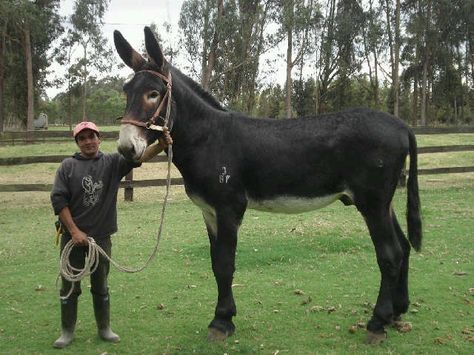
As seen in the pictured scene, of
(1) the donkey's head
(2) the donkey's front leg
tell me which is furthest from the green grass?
(1) the donkey's head

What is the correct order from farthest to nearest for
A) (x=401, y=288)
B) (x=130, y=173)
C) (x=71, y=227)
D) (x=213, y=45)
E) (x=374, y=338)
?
(x=213, y=45) < (x=130, y=173) < (x=401, y=288) < (x=374, y=338) < (x=71, y=227)

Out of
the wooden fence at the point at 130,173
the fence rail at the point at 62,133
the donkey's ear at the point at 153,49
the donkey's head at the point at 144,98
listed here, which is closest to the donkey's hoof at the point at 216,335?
the donkey's head at the point at 144,98

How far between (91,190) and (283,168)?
1.82 meters

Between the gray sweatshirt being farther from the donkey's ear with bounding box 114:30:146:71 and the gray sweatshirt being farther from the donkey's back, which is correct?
the donkey's back

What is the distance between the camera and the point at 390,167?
443 centimetres

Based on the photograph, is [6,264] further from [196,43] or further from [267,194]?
[196,43]

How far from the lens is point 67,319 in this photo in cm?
447

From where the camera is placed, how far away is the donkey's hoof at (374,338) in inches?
174

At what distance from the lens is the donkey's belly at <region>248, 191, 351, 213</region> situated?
4.56 meters

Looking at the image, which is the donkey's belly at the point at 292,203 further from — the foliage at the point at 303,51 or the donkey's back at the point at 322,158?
the foliage at the point at 303,51

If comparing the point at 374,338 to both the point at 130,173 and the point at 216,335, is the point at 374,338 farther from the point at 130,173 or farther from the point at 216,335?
the point at 130,173

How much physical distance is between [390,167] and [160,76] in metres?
2.31

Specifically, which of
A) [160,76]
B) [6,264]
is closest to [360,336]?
[160,76]

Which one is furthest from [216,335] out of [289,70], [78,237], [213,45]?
[289,70]
